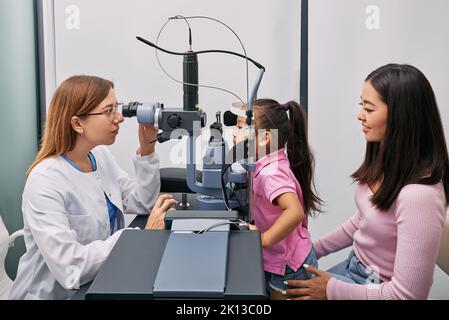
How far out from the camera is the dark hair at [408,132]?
44.3 inches

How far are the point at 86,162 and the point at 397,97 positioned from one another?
823 mm

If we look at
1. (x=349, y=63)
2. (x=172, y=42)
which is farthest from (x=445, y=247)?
(x=172, y=42)

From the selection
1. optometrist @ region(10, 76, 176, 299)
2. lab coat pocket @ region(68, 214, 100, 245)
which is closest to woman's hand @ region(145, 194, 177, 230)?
optometrist @ region(10, 76, 176, 299)

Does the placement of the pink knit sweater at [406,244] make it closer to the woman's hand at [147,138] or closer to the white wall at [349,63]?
the woman's hand at [147,138]

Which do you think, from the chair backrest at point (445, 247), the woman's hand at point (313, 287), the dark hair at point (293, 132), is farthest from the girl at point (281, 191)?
the chair backrest at point (445, 247)

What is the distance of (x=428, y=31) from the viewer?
2201 mm

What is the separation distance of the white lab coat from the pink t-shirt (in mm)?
402

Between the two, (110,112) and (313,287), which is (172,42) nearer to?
(110,112)

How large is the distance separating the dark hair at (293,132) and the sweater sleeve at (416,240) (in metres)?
0.50

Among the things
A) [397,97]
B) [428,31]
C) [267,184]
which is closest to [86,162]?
[267,184]

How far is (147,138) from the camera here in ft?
4.85

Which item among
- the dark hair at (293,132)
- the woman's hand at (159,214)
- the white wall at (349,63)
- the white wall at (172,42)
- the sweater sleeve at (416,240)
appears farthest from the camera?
the white wall at (172,42)

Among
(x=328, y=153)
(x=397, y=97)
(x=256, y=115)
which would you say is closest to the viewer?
(x=397, y=97)
